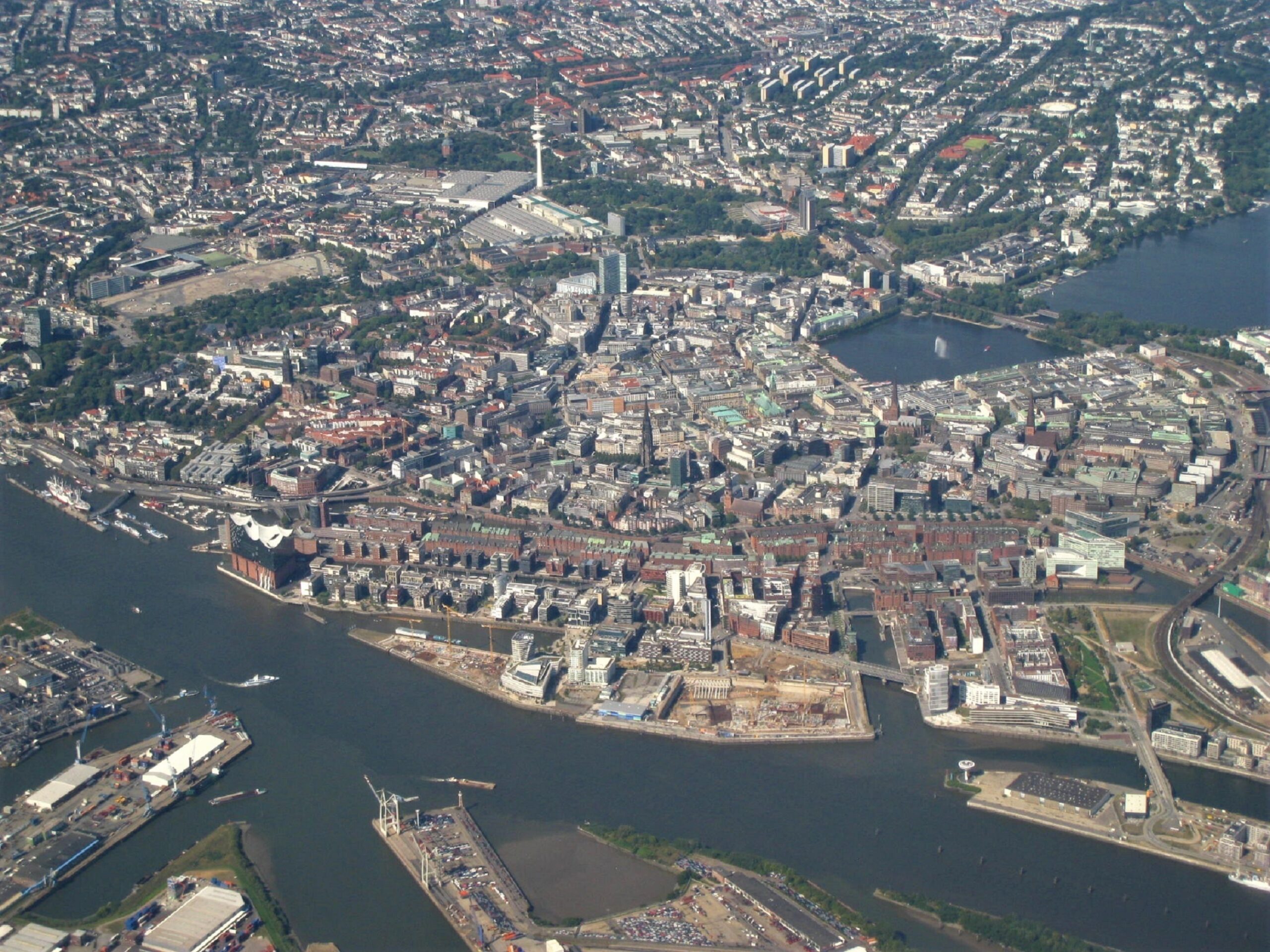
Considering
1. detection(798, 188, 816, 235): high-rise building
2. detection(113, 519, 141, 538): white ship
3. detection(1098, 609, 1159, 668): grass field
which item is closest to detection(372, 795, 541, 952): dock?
detection(1098, 609, 1159, 668): grass field

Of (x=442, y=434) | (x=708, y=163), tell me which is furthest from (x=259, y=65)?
(x=442, y=434)

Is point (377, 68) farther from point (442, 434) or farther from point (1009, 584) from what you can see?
point (1009, 584)

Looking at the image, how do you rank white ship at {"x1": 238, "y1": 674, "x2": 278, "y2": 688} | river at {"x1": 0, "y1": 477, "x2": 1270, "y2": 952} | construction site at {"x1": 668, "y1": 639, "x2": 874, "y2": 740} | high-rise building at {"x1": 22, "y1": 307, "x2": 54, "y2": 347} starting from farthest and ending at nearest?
high-rise building at {"x1": 22, "y1": 307, "x2": 54, "y2": 347} → white ship at {"x1": 238, "y1": 674, "x2": 278, "y2": 688} → construction site at {"x1": 668, "y1": 639, "x2": 874, "y2": 740} → river at {"x1": 0, "y1": 477, "x2": 1270, "y2": 952}

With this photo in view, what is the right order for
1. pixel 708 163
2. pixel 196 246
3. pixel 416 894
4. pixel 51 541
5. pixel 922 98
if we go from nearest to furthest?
pixel 416 894 < pixel 51 541 < pixel 196 246 < pixel 708 163 < pixel 922 98

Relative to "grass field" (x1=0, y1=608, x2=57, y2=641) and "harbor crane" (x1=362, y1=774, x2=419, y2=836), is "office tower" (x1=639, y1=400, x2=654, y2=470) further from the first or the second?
"harbor crane" (x1=362, y1=774, x2=419, y2=836)

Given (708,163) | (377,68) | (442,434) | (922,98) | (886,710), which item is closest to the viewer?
(886,710)

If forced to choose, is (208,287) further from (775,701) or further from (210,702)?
(775,701)

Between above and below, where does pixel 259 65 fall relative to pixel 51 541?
above
